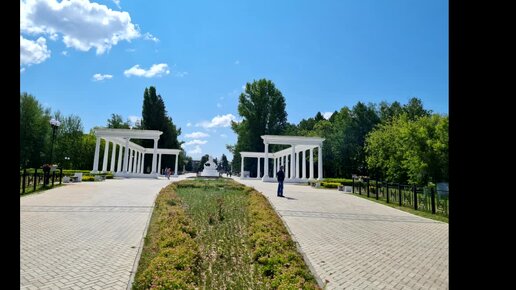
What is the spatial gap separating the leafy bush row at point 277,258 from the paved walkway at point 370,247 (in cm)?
42

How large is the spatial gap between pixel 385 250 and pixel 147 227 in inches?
265

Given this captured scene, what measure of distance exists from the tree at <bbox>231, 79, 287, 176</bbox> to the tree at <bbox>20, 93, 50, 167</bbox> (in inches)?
1298

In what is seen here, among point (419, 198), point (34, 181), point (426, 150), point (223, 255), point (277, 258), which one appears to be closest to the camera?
point (277, 258)

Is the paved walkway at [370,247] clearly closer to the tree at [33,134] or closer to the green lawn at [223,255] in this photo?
the green lawn at [223,255]

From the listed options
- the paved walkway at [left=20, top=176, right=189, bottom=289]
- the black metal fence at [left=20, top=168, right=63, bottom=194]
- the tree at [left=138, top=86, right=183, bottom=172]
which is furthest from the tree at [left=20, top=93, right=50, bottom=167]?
the paved walkway at [left=20, top=176, right=189, bottom=289]

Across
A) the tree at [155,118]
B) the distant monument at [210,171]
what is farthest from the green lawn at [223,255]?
the tree at [155,118]

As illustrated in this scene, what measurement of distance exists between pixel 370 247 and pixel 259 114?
55.2m

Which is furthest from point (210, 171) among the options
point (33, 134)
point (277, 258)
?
point (277, 258)

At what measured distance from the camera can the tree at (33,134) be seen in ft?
154

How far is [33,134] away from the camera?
48656 millimetres

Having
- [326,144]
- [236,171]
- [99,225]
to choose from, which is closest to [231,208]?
[99,225]

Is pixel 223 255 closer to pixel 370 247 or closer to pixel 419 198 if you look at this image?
pixel 370 247
